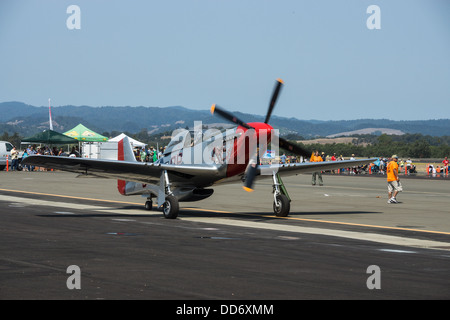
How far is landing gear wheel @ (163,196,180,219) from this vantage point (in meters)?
19.2

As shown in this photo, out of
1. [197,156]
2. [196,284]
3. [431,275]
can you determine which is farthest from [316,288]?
[197,156]

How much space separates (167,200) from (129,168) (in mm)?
1541

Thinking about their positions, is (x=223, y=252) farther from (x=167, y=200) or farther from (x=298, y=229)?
(x=167, y=200)

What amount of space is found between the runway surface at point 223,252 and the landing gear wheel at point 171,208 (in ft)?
0.88

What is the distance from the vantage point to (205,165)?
19.2 m

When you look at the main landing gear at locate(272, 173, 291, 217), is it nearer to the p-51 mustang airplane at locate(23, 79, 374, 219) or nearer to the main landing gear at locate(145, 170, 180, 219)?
the p-51 mustang airplane at locate(23, 79, 374, 219)

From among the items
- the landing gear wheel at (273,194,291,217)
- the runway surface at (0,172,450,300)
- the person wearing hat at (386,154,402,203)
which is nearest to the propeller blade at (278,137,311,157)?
the landing gear wheel at (273,194,291,217)

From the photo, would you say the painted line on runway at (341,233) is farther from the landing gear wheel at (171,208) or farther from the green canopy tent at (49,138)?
the green canopy tent at (49,138)

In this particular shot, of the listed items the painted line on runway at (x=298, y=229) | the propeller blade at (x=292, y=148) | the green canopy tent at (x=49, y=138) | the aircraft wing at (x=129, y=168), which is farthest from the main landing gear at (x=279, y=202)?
the green canopy tent at (x=49, y=138)

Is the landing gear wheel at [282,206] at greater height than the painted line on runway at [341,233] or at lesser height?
greater

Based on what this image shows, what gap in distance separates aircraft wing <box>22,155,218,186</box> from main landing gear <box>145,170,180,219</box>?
325mm

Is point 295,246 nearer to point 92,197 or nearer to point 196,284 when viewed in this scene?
point 196,284

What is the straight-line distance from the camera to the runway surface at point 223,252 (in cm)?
846

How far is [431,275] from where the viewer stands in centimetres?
988
